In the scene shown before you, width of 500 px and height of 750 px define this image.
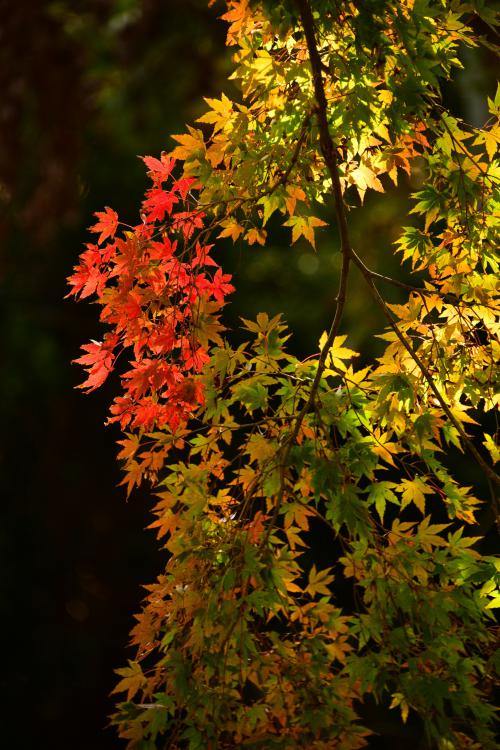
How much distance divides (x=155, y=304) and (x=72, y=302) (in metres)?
4.09

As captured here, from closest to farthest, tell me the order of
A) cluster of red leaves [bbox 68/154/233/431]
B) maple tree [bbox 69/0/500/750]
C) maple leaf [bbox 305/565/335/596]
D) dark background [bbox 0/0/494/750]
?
maple tree [bbox 69/0/500/750] < cluster of red leaves [bbox 68/154/233/431] < maple leaf [bbox 305/565/335/596] < dark background [bbox 0/0/494/750]

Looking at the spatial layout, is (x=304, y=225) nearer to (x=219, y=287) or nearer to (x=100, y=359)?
(x=219, y=287)

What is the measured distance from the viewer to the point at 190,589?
1.60m

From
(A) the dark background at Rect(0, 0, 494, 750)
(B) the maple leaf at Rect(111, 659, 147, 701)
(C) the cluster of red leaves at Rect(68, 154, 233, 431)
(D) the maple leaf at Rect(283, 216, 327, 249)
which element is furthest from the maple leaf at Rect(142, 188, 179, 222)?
(A) the dark background at Rect(0, 0, 494, 750)

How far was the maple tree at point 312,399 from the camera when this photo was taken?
1564mm

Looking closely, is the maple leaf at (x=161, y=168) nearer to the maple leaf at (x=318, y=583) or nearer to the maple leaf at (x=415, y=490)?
the maple leaf at (x=415, y=490)

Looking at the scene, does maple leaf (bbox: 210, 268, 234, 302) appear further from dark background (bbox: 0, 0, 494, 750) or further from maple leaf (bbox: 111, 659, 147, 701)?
dark background (bbox: 0, 0, 494, 750)

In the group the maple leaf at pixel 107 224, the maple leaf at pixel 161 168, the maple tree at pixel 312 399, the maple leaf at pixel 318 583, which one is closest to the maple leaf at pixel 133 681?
the maple tree at pixel 312 399

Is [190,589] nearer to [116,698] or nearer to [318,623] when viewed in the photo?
[318,623]

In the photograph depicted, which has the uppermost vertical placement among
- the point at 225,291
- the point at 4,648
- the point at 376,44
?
the point at 376,44

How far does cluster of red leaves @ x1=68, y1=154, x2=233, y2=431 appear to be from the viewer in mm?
1687

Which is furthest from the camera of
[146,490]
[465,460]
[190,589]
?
[146,490]

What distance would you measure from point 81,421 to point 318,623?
13.0 ft

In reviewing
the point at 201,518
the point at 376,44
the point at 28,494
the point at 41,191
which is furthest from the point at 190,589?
the point at 28,494
